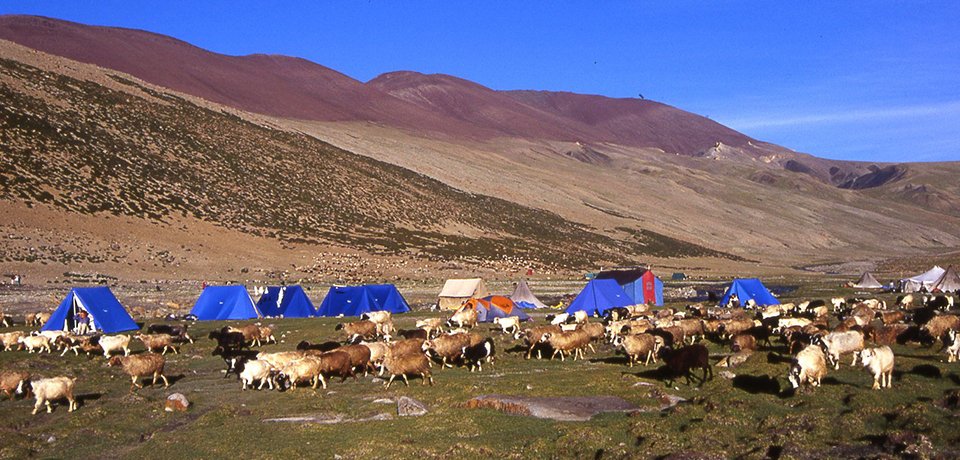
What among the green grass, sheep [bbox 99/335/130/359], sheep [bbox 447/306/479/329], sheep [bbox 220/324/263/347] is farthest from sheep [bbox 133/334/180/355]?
sheep [bbox 447/306/479/329]

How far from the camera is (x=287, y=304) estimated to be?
44750mm

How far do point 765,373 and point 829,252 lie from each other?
6322 inches

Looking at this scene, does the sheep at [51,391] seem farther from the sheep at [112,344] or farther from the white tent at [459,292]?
the white tent at [459,292]

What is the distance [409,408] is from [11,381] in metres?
10.6

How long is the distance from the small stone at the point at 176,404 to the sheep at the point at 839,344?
658 inches

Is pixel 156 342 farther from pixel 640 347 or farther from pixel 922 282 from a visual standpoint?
pixel 922 282

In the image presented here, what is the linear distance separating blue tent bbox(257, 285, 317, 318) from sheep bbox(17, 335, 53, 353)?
55.4ft

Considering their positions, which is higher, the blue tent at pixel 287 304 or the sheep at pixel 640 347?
the sheep at pixel 640 347

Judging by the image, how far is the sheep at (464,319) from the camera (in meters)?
37.1

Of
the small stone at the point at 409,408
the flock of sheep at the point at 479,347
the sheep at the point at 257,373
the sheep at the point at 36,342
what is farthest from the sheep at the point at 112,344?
the small stone at the point at 409,408

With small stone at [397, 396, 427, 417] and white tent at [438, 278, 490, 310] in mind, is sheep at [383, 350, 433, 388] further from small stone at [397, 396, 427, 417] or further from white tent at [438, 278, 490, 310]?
white tent at [438, 278, 490, 310]

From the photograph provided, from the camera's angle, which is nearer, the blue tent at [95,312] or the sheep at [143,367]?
the sheep at [143,367]

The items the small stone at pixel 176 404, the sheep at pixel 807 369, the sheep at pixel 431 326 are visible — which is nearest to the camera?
the sheep at pixel 807 369

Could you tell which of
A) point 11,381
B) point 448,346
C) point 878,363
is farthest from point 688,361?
point 11,381
